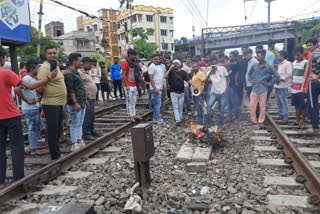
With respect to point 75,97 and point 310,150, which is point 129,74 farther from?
point 310,150

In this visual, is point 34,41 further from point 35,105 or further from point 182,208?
point 182,208

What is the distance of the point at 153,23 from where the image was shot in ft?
207

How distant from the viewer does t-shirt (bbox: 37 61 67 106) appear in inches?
176

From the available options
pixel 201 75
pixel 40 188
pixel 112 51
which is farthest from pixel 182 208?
pixel 112 51

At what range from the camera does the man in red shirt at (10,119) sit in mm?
3629

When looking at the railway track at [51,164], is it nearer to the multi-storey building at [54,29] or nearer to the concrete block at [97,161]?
the concrete block at [97,161]

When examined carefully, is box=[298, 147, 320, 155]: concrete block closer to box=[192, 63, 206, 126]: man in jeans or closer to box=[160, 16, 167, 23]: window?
box=[192, 63, 206, 126]: man in jeans

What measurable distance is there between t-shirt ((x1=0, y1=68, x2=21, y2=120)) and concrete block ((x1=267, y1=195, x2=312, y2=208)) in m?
3.63

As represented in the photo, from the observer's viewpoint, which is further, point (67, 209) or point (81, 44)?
point (81, 44)

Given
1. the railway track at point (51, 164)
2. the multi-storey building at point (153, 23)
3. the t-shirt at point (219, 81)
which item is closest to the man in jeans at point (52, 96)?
the railway track at point (51, 164)

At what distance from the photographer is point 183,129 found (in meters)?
7.17

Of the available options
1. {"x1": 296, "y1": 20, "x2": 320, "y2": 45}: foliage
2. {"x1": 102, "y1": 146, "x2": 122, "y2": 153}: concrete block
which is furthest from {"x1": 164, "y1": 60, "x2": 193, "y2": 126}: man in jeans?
{"x1": 296, "y1": 20, "x2": 320, "y2": 45}: foliage

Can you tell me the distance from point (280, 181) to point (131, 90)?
4.63m

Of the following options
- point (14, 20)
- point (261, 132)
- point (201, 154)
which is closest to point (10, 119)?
point (201, 154)
